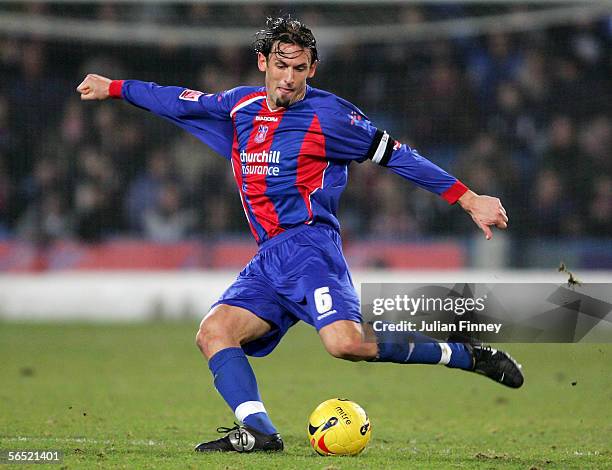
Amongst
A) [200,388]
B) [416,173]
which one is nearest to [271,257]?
[416,173]

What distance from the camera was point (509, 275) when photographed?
15.5 meters

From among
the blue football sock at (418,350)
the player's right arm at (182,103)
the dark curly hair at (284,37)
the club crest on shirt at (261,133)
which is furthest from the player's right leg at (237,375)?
the dark curly hair at (284,37)

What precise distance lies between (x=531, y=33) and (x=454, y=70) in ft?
4.10

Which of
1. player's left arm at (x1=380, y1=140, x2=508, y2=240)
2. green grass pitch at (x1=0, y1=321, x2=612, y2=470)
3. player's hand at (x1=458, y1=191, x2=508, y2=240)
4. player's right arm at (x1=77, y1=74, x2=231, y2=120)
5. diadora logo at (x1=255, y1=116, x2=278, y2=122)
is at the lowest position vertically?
green grass pitch at (x1=0, y1=321, x2=612, y2=470)

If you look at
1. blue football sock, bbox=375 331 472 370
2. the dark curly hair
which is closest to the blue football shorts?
blue football sock, bbox=375 331 472 370

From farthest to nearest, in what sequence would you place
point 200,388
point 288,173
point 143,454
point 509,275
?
point 509,275
point 200,388
point 288,173
point 143,454

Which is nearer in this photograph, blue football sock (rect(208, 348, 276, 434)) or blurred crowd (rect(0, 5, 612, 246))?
blue football sock (rect(208, 348, 276, 434))

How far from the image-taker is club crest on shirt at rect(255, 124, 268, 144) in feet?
20.9

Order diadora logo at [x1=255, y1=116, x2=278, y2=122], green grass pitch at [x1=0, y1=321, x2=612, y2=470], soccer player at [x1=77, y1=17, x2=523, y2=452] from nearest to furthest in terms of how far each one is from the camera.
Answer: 1. green grass pitch at [x1=0, y1=321, x2=612, y2=470]
2. soccer player at [x1=77, y1=17, x2=523, y2=452]
3. diadora logo at [x1=255, y1=116, x2=278, y2=122]

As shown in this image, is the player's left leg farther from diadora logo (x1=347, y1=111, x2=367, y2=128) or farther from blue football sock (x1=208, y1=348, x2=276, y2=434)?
diadora logo (x1=347, y1=111, x2=367, y2=128)

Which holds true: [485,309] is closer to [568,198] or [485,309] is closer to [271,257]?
[271,257]

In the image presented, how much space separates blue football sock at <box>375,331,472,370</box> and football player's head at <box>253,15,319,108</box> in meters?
1.47

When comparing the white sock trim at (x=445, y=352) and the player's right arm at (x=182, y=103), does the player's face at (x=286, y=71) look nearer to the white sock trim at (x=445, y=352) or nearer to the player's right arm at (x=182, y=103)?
the player's right arm at (x=182, y=103)

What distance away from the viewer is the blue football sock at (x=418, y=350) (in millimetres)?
6141
